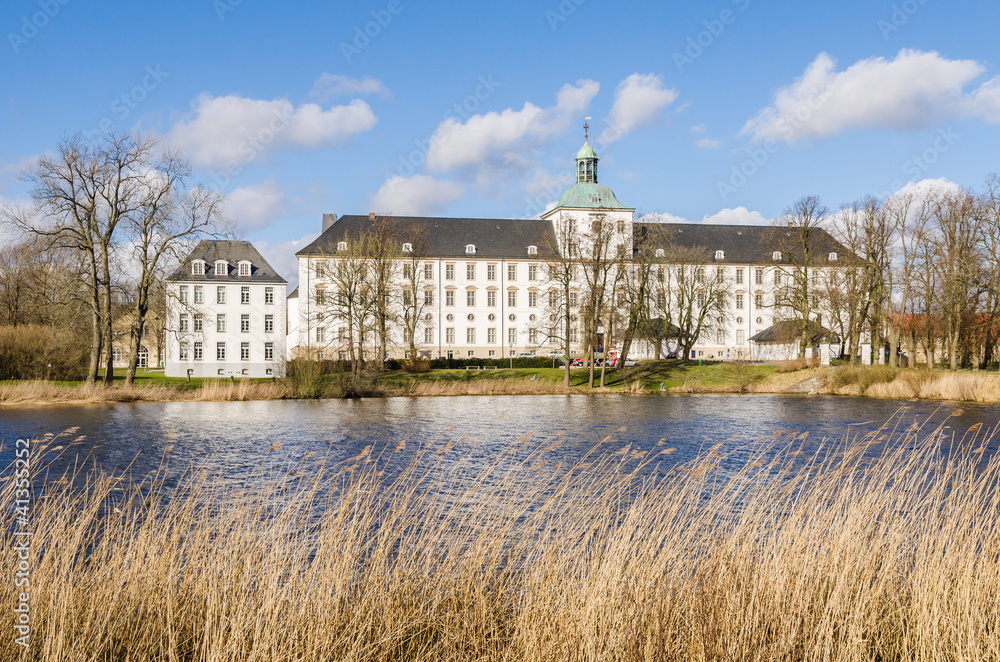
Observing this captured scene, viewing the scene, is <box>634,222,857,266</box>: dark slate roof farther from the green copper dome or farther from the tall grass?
the tall grass

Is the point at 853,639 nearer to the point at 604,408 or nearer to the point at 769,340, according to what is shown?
the point at 604,408

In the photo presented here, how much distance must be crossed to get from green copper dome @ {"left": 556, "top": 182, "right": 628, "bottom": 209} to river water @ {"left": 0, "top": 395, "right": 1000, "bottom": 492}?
119 feet

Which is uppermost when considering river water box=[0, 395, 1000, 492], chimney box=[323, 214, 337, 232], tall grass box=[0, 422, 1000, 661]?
chimney box=[323, 214, 337, 232]

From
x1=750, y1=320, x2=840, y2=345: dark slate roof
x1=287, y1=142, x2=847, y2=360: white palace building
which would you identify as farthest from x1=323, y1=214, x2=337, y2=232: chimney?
x1=750, y1=320, x2=840, y2=345: dark slate roof

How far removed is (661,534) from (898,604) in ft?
6.43

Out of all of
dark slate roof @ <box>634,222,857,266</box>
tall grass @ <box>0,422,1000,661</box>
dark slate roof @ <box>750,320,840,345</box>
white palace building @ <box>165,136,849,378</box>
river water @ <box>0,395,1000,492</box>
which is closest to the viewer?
tall grass @ <box>0,422,1000,661</box>

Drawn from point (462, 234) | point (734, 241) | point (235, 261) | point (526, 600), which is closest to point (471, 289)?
point (462, 234)

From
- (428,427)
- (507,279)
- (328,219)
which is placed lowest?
(428,427)

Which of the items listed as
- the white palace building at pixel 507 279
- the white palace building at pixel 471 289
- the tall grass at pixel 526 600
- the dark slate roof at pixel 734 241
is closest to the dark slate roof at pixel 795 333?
the white palace building at pixel 471 289

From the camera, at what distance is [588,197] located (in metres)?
71.6

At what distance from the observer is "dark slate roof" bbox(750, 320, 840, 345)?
175ft

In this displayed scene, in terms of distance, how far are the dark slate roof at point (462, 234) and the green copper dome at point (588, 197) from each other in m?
2.88

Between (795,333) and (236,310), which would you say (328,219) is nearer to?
(236,310)

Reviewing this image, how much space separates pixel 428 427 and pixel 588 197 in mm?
50821
